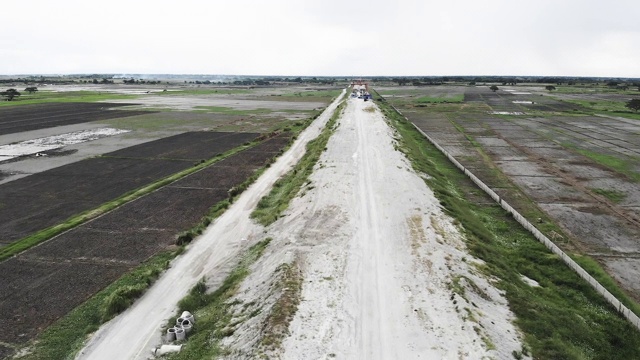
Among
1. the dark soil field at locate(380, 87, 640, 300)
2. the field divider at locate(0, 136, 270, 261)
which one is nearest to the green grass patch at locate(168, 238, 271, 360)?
the field divider at locate(0, 136, 270, 261)

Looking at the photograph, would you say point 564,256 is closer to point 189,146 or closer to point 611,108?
point 189,146

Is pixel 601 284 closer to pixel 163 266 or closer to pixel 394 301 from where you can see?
pixel 394 301

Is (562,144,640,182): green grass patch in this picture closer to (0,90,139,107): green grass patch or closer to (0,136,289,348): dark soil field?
(0,136,289,348): dark soil field

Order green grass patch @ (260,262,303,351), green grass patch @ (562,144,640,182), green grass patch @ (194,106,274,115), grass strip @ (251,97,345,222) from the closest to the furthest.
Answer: green grass patch @ (260,262,303,351) → grass strip @ (251,97,345,222) → green grass patch @ (562,144,640,182) → green grass patch @ (194,106,274,115)

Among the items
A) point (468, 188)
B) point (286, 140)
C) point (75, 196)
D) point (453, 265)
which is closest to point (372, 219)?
point (453, 265)

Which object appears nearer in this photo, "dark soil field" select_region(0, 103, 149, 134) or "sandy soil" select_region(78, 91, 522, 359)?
"sandy soil" select_region(78, 91, 522, 359)

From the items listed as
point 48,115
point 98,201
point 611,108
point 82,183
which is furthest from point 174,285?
point 611,108

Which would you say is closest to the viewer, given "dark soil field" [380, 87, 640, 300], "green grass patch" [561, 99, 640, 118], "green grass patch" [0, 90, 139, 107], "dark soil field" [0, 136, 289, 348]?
"dark soil field" [0, 136, 289, 348]

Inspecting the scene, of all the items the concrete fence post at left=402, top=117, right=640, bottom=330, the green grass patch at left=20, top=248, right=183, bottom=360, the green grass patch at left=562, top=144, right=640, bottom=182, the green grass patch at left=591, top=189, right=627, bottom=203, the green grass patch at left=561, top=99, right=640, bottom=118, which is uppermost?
the green grass patch at left=561, top=99, right=640, bottom=118
